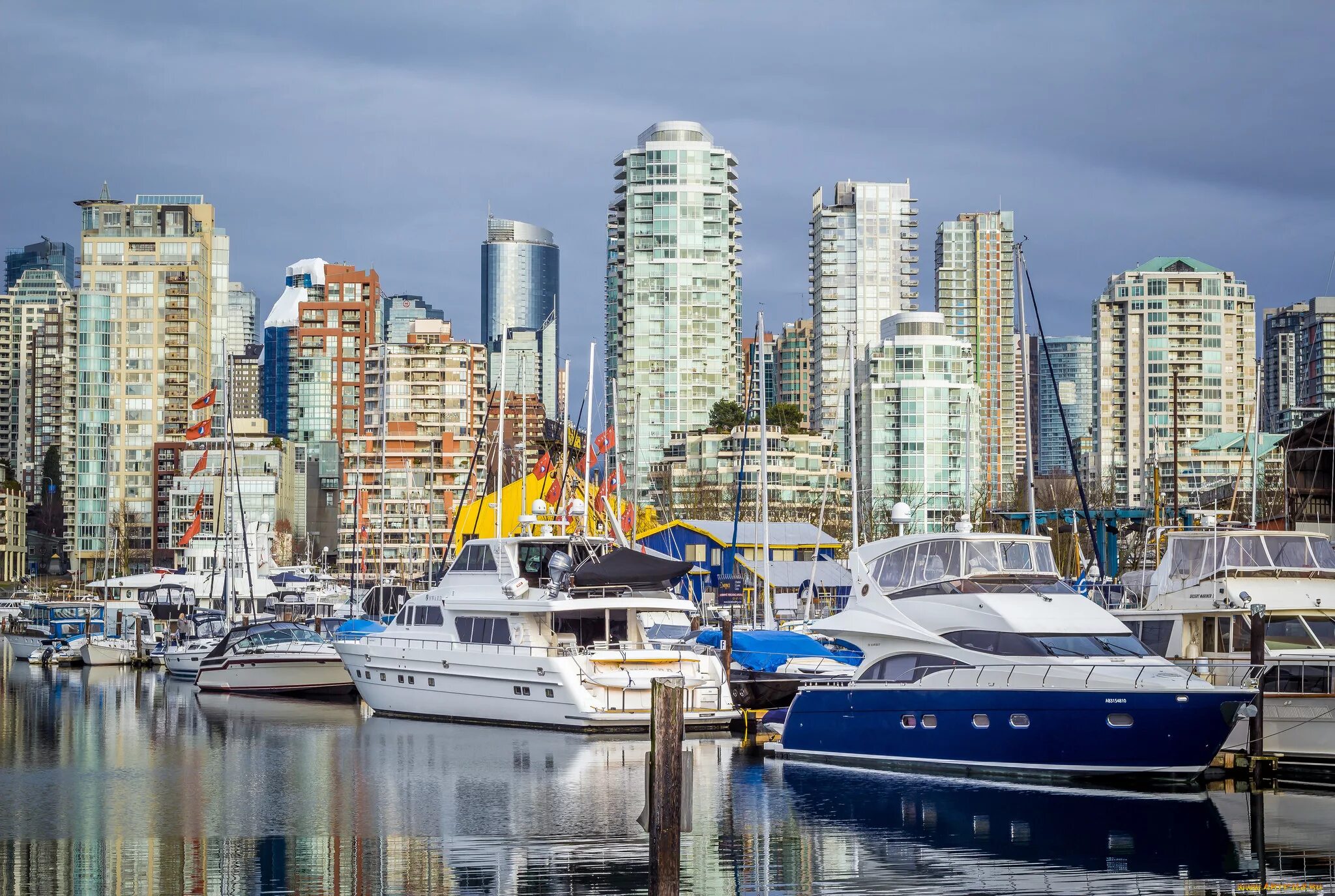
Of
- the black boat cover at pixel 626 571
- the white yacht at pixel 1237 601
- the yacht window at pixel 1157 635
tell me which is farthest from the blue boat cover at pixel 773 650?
the white yacht at pixel 1237 601

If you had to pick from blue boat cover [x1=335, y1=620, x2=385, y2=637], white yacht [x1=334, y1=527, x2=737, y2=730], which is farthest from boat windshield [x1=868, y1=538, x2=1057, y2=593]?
blue boat cover [x1=335, y1=620, x2=385, y2=637]

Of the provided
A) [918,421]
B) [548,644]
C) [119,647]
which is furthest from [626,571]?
[918,421]

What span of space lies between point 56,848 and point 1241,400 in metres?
171

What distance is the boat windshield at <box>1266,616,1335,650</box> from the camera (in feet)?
104

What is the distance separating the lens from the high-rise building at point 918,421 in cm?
14675

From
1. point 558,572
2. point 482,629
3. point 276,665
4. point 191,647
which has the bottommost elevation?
point 191,647

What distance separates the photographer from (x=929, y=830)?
83.5 feet

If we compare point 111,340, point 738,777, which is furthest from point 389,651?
point 111,340

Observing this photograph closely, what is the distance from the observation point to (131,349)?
176000 mm

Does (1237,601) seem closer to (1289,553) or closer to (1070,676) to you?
(1289,553)

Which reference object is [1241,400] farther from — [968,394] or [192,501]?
[192,501]

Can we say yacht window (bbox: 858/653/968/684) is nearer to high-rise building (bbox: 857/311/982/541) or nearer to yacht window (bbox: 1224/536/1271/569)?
yacht window (bbox: 1224/536/1271/569)

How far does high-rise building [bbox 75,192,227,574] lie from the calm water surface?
142824mm

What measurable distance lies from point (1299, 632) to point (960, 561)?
6.92 m
